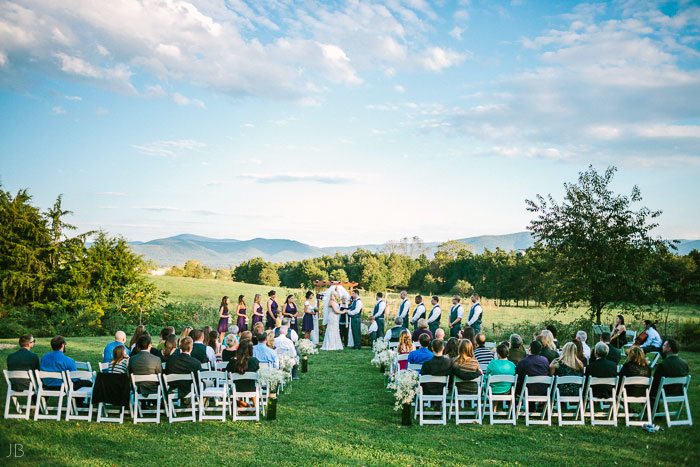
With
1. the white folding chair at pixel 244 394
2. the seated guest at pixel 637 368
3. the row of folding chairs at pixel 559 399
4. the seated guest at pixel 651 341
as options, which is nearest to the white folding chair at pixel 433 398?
the row of folding chairs at pixel 559 399

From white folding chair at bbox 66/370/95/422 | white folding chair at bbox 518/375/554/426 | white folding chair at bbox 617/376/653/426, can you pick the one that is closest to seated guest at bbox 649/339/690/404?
white folding chair at bbox 617/376/653/426

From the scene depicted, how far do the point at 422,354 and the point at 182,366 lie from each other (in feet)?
13.5

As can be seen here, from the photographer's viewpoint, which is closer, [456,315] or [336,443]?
[336,443]

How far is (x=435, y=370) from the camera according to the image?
309 inches

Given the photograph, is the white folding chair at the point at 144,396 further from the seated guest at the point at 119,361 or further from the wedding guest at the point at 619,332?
the wedding guest at the point at 619,332

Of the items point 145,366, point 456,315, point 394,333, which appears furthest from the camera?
point 456,315

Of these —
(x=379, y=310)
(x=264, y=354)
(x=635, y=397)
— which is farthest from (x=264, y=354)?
(x=379, y=310)

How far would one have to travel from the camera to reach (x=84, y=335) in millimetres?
19578

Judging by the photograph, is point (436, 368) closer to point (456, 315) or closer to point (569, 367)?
point (569, 367)

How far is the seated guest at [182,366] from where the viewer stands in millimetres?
7785

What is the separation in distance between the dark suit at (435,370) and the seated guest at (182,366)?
3720 mm

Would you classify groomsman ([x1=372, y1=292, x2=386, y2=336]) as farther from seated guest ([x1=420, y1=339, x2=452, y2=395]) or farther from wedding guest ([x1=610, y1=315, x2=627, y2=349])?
seated guest ([x1=420, y1=339, x2=452, y2=395])

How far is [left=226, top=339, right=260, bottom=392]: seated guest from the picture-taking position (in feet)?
26.0

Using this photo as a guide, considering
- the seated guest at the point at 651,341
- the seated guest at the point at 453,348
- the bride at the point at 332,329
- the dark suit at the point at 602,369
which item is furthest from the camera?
the bride at the point at 332,329
